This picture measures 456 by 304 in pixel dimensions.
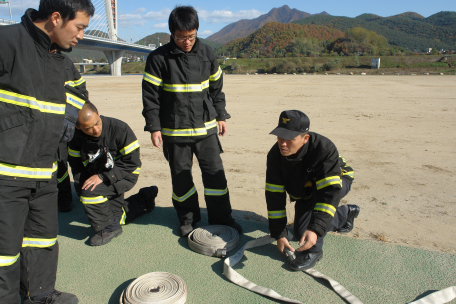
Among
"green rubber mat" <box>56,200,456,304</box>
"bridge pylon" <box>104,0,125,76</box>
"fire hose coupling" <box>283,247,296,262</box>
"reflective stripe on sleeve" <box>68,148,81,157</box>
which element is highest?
"bridge pylon" <box>104,0,125,76</box>

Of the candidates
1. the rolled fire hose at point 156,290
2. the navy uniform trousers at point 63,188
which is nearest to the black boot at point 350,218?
the rolled fire hose at point 156,290

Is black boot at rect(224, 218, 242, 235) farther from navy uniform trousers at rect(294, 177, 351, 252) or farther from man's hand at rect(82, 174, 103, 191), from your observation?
man's hand at rect(82, 174, 103, 191)

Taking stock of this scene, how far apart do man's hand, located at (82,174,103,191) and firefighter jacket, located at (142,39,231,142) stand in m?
0.72

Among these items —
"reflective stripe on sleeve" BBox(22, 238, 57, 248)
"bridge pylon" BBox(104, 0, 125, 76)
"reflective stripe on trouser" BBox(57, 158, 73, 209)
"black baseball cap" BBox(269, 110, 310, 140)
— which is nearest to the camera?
"reflective stripe on sleeve" BBox(22, 238, 57, 248)

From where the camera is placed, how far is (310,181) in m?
3.01

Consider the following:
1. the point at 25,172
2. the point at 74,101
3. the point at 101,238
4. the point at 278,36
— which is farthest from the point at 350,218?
the point at 278,36

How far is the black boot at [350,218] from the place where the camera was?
3.39 meters

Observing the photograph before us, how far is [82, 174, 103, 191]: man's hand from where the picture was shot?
130 inches

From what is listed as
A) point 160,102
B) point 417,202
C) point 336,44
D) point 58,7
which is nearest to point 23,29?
point 58,7

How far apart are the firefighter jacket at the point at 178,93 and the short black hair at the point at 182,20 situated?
208 millimetres

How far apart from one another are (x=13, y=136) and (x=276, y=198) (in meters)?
2.00

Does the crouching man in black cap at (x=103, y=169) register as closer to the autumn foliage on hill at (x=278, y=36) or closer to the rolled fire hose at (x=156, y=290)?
the rolled fire hose at (x=156, y=290)

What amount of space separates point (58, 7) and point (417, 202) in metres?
4.19

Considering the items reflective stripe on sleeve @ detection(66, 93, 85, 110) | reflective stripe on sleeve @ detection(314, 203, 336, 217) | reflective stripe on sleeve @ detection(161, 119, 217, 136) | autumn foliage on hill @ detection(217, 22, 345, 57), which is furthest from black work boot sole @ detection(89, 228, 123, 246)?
autumn foliage on hill @ detection(217, 22, 345, 57)
